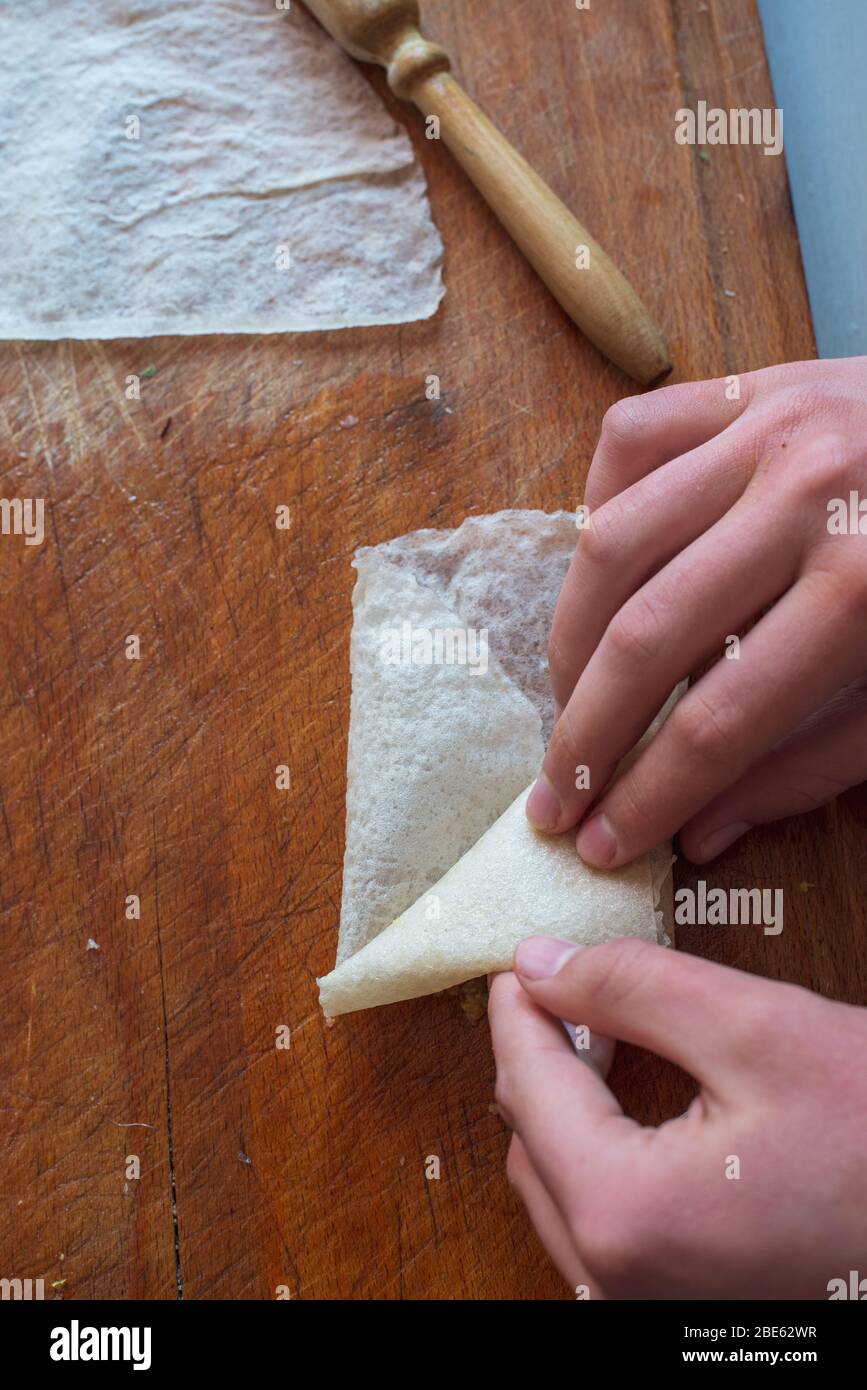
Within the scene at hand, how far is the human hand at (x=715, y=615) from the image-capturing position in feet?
2.19

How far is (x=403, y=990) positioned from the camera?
30.8 inches

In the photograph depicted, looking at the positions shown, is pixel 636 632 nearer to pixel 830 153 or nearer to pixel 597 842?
pixel 597 842

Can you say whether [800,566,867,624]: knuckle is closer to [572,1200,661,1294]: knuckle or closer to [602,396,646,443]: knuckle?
[602,396,646,443]: knuckle

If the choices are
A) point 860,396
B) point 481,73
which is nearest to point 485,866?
point 860,396

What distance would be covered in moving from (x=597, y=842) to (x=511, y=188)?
0.62 m

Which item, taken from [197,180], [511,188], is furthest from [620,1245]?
[197,180]

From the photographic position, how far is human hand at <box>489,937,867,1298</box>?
56cm

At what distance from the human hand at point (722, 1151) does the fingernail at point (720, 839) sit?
8.2 inches

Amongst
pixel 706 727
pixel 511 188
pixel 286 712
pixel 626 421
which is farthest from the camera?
pixel 511 188

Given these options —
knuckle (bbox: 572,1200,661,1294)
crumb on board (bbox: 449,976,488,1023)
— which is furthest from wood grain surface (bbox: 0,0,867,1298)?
knuckle (bbox: 572,1200,661,1294)

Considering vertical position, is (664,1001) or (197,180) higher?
(197,180)

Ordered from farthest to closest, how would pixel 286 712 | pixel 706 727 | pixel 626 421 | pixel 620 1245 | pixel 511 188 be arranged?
pixel 511 188
pixel 286 712
pixel 626 421
pixel 706 727
pixel 620 1245

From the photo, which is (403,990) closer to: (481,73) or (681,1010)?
(681,1010)

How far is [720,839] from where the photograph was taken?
32.7 inches
